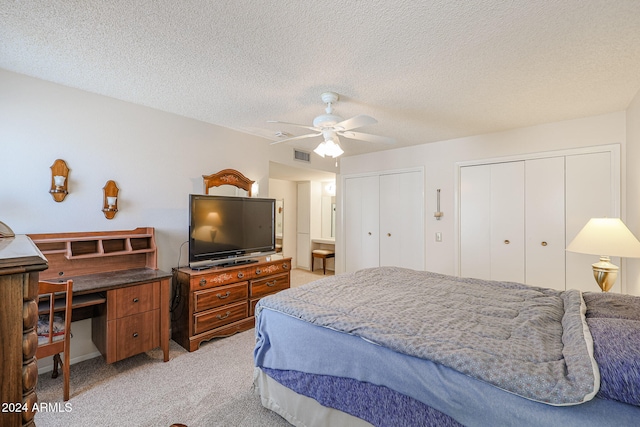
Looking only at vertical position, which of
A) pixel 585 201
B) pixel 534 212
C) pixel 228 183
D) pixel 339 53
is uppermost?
pixel 339 53

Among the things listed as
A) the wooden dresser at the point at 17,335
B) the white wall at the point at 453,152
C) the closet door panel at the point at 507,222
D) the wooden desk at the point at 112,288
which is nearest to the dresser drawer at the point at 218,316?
the wooden desk at the point at 112,288

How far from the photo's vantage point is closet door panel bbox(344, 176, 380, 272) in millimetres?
5078

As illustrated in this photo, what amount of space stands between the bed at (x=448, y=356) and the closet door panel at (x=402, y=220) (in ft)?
7.52

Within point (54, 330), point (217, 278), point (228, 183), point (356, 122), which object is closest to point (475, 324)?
point (356, 122)

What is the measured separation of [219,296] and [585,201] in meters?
4.21

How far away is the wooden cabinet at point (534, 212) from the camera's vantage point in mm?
3281

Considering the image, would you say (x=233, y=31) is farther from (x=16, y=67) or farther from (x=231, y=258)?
(x=231, y=258)

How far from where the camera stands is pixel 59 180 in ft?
8.08

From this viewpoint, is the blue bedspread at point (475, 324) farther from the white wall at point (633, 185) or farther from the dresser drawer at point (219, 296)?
the white wall at point (633, 185)

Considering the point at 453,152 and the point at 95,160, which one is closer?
the point at 95,160

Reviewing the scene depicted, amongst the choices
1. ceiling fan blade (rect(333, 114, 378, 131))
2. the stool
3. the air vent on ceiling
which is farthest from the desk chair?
the stool

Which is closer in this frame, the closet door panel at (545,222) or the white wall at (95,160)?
the white wall at (95,160)

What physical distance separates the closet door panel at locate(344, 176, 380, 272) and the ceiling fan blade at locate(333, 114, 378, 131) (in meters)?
2.60

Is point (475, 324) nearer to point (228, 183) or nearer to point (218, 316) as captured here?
point (218, 316)
